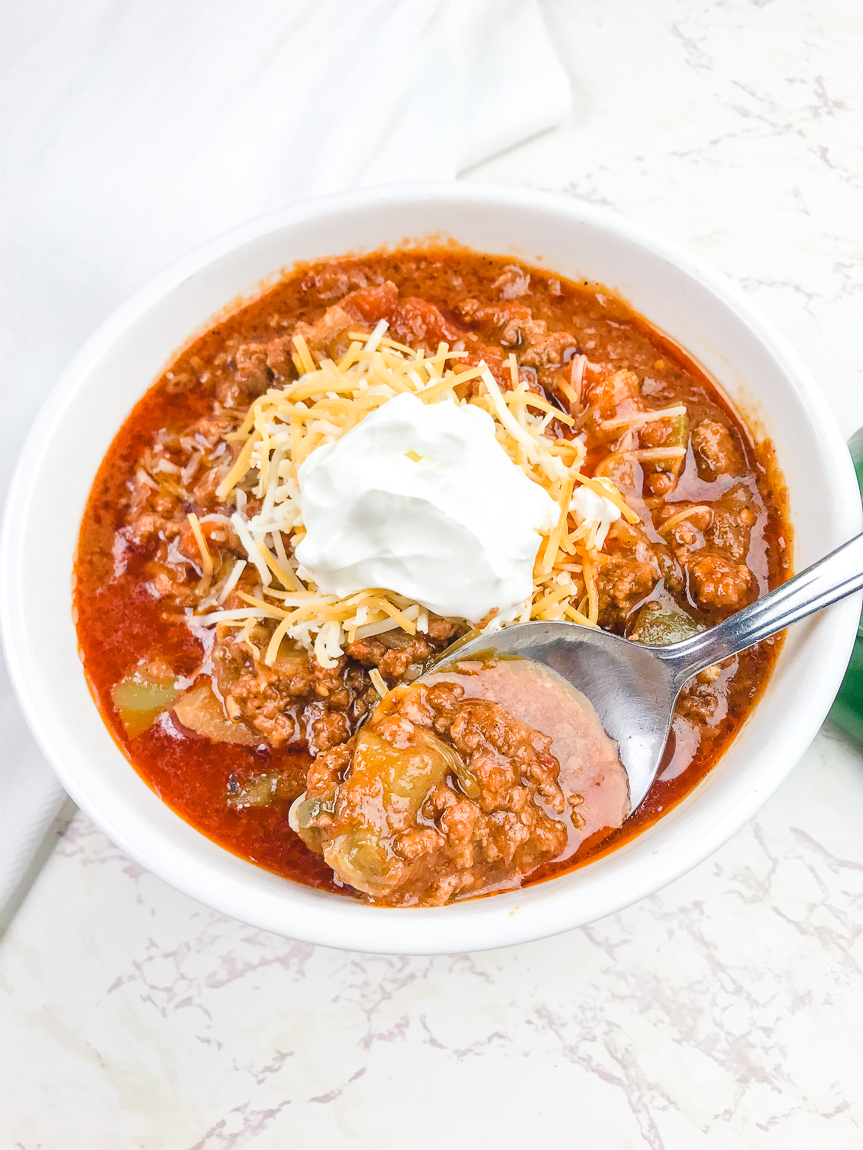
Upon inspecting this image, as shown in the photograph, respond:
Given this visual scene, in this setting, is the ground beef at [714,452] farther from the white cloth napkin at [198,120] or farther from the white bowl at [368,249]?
the white cloth napkin at [198,120]

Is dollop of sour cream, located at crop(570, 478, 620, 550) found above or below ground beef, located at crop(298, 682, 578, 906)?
above

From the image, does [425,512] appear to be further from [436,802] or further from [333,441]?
[436,802]

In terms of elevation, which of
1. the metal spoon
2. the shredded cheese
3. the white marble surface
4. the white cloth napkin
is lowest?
the white marble surface

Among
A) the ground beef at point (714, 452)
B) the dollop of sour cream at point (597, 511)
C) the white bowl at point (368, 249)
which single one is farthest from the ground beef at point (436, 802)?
the ground beef at point (714, 452)

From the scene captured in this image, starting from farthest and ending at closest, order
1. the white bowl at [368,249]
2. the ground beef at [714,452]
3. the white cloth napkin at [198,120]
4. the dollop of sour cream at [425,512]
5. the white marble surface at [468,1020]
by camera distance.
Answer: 1. the white cloth napkin at [198,120]
2. the white marble surface at [468,1020]
3. the ground beef at [714,452]
4. the dollop of sour cream at [425,512]
5. the white bowl at [368,249]

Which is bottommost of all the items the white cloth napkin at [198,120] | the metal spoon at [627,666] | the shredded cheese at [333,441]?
the metal spoon at [627,666]

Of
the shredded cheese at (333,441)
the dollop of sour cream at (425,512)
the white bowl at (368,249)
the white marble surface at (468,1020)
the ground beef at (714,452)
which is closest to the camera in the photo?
the white bowl at (368,249)

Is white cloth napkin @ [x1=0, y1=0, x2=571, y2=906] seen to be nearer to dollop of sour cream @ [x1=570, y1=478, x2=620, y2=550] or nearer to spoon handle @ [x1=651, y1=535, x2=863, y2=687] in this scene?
dollop of sour cream @ [x1=570, y1=478, x2=620, y2=550]

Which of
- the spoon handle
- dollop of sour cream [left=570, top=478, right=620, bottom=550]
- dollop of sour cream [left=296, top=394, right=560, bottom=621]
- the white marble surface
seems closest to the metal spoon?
the spoon handle
